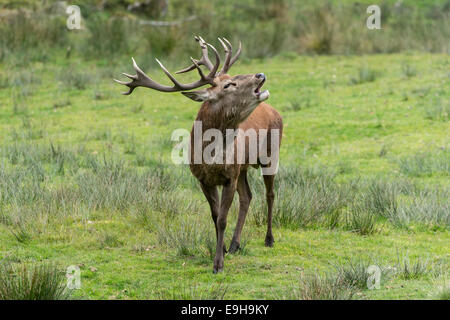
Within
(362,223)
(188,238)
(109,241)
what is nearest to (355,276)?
(188,238)

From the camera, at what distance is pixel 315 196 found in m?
9.50

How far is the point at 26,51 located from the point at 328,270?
14818mm

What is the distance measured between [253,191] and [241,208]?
2006 millimetres

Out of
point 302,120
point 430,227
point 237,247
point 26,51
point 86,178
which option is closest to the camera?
point 237,247

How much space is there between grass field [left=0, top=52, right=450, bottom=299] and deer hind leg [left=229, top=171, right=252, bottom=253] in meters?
0.17

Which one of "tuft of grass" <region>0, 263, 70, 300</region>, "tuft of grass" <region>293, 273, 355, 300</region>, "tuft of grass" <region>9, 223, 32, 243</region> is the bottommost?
"tuft of grass" <region>9, 223, 32, 243</region>

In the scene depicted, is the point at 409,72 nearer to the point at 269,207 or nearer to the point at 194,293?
the point at 269,207

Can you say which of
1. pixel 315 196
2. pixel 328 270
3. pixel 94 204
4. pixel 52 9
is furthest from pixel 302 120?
pixel 52 9

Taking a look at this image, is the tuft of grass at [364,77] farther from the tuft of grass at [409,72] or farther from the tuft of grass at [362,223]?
the tuft of grass at [362,223]

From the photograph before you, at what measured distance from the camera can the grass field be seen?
709cm

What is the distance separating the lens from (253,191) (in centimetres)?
1017

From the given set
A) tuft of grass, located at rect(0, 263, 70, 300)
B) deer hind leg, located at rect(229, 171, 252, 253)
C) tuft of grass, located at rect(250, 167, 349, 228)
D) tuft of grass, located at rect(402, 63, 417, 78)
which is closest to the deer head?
deer hind leg, located at rect(229, 171, 252, 253)

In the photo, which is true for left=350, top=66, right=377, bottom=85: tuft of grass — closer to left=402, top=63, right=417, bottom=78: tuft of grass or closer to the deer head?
left=402, top=63, right=417, bottom=78: tuft of grass

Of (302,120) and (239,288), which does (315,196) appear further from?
(302,120)
